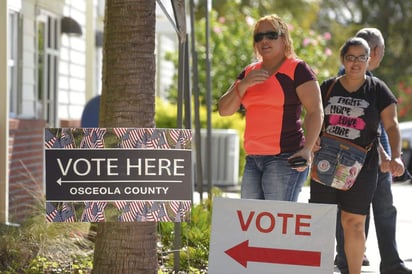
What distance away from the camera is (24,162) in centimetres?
1102

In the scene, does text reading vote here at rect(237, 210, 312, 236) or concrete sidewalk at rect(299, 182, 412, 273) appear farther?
concrete sidewalk at rect(299, 182, 412, 273)

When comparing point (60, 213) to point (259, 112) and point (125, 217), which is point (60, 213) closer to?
point (125, 217)

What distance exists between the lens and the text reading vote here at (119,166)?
5.73 meters

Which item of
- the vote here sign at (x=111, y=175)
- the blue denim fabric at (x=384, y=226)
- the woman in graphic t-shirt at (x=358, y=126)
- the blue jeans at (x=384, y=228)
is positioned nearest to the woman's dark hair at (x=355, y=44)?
the woman in graphic t-shirt at (x=358, y=126)

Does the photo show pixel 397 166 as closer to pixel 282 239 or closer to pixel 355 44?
pixel 355 44

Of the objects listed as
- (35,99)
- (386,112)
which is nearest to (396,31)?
(35,99)

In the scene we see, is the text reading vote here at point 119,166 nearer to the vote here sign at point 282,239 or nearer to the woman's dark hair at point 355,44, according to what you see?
the vote here sign at point 282,239

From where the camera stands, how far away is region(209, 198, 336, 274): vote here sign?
5.44 m

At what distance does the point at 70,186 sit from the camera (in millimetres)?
5730

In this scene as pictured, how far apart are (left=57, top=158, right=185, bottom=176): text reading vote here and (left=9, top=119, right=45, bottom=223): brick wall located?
12.0 feet

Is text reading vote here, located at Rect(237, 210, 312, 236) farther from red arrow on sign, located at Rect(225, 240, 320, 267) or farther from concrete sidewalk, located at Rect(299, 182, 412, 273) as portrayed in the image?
concrete sidewalk, located at Rect(299, 182, 412, 273)

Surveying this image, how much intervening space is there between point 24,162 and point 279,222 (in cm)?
611

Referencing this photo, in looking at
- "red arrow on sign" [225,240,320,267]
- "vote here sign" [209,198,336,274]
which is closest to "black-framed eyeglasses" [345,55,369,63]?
"vote here sign" [209,198,336,274]

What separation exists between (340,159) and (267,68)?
2.87 feet
